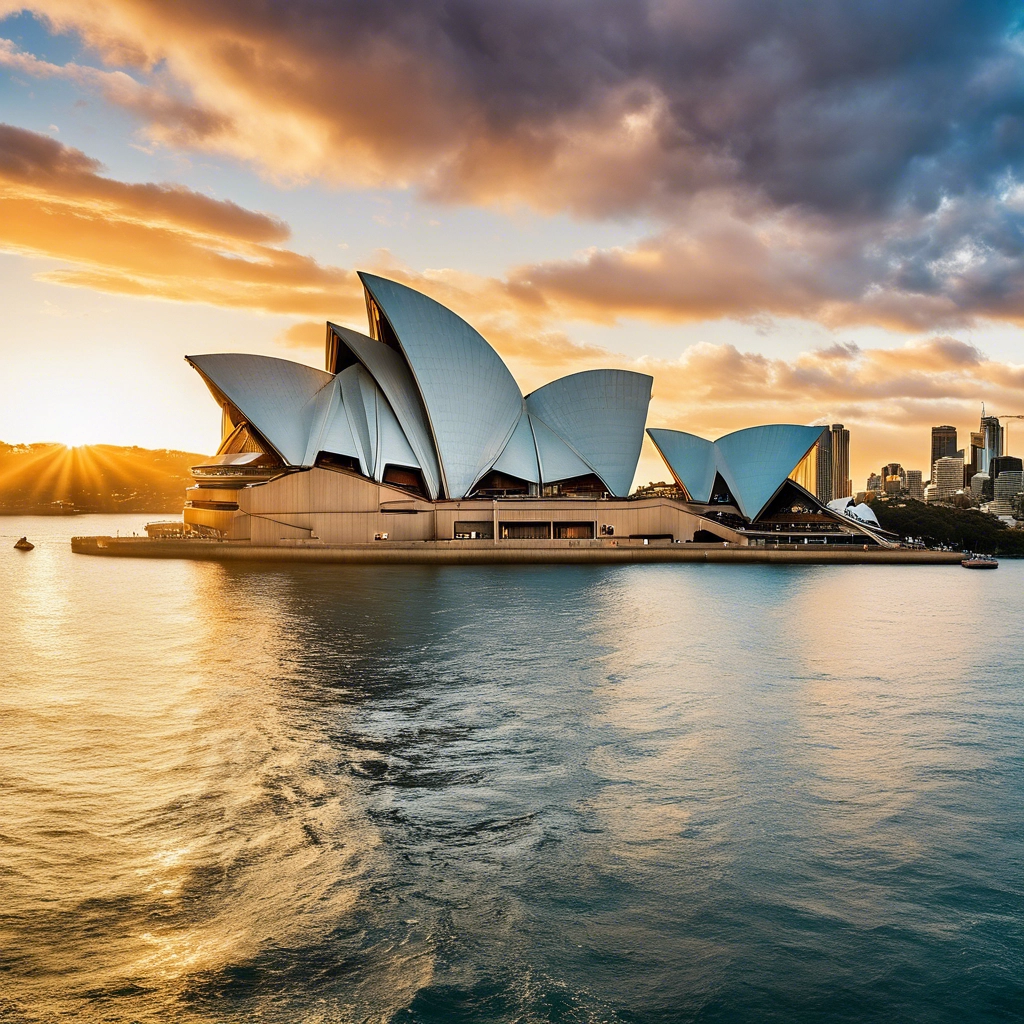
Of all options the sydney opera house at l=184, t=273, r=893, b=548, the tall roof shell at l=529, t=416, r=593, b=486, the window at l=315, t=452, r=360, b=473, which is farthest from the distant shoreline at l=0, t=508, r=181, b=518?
the tall roof shell at l=529, t=416, r=593, b=486

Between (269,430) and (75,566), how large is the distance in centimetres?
1607

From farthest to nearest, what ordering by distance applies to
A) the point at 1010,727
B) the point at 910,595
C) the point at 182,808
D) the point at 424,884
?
the point at 910,595, the point at 1010,727, the point at 182,808, the point at 424,884

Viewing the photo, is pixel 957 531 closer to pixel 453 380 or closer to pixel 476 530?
pixel 476 530

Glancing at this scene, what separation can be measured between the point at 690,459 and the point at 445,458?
23.3 meters

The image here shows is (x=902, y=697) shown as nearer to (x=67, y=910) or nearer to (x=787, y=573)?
(x=67, y=910)

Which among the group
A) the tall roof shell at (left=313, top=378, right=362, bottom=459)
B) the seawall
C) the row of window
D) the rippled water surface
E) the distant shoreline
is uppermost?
the tall roof shell at (left=313, top=378, right=362, bottom=459)

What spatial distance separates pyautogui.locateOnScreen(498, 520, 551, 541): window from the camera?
187ft

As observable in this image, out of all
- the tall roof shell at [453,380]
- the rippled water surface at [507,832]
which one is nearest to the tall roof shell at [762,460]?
the tall roof shell at [453,380]

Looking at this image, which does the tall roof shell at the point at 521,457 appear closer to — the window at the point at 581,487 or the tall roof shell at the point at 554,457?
the tall roof shell at the point at 554,457

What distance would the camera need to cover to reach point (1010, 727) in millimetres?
15453

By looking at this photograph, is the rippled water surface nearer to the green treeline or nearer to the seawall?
the seawall

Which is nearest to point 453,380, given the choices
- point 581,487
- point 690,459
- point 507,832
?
point 581,487

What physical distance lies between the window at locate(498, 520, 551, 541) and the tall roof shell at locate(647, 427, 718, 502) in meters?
14.8

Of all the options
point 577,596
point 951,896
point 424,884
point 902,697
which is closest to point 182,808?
point 424,884
